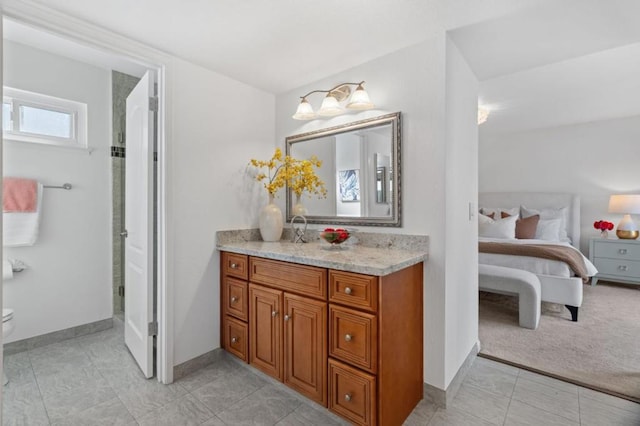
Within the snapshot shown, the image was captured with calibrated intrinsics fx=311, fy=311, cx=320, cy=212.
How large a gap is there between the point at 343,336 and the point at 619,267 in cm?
482

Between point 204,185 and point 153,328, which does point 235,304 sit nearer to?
point 153,328

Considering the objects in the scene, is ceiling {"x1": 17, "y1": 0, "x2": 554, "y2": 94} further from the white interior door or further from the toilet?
the toilet

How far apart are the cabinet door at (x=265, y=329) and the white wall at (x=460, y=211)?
1028 mm

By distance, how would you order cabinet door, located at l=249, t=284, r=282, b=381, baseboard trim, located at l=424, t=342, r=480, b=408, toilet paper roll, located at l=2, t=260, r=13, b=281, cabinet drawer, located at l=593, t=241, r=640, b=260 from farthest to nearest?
cabinet drawer, located at l=593, t=241, r=640, b=260, toilet paper roll, located at l=2, t=260, r=13, b=281, cabinet door, located at l=249, t=284, r=282, b=381, baseboard trim, located at l=424, t=342, r=480, b=408

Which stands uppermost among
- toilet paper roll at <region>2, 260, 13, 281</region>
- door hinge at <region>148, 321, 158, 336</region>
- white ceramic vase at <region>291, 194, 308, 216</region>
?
white ceramic vase at <region>291, 194, 308, 216</region>

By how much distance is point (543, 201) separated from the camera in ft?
16.6

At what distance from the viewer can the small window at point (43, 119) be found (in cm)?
243

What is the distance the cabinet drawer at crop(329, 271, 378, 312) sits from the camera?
150cm

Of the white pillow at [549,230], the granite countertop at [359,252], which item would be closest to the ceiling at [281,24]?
the granite countertop at [359,252]

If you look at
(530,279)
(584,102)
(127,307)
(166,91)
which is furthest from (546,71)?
(127,307)

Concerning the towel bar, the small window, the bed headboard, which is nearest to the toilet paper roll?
the towel bar

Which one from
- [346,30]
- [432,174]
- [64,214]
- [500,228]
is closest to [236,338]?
[432,174]

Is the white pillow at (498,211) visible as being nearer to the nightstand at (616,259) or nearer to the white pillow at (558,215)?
the white pillow at (558,215)

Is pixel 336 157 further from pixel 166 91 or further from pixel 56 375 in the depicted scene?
pixel 56 375
